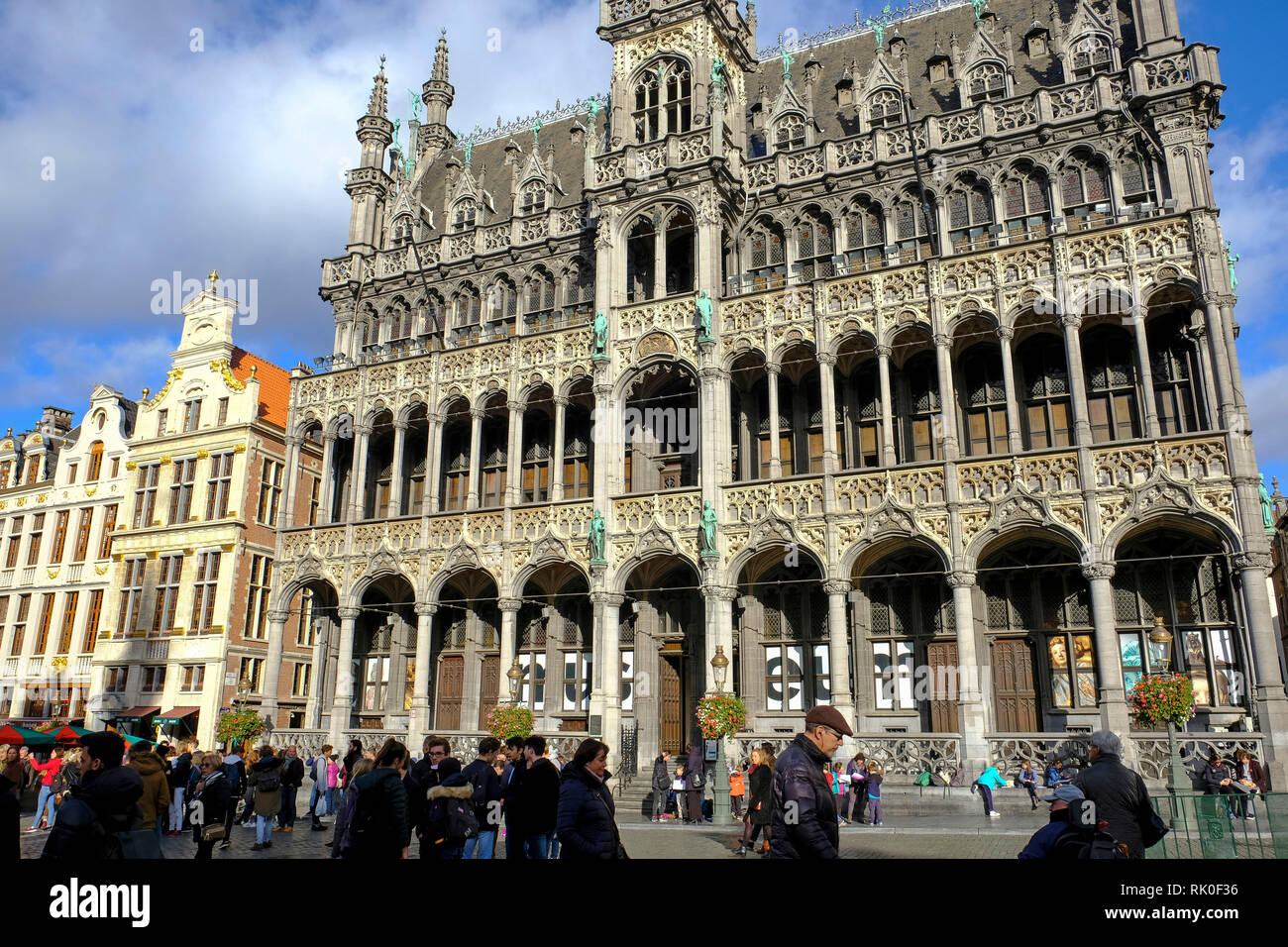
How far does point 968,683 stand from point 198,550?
2844cm

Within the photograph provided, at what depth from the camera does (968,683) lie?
22016 mm

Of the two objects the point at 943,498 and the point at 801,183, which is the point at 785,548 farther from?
the point at 801,183

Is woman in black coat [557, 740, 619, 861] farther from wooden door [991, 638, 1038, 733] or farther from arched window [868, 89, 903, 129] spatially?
arched window [868, 89, 903, 129]

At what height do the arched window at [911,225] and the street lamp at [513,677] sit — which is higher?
the arched window at [911,225]

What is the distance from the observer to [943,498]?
76.9ft

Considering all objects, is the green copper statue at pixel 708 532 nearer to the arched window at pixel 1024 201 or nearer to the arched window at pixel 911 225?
the arched window at pixel 911 225

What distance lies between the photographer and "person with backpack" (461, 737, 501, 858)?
10211 millimetres

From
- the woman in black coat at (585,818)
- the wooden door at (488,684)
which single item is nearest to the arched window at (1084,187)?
the wooden door at (488,684)

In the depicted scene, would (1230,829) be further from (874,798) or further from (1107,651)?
(1107,651)

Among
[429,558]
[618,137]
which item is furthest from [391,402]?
[618,137]

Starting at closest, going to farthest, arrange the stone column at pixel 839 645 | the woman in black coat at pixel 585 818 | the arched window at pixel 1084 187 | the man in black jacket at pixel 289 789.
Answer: the woman in black coat at pixel 585 818, the man in black jacket at pixel 289 789, the stone column at pixel 839 645, the arched window at pixel 1084 187

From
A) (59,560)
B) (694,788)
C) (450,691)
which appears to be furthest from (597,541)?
(59,560)

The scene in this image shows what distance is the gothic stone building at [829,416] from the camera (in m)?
22.6

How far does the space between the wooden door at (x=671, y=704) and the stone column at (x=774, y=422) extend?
630 centimetres
